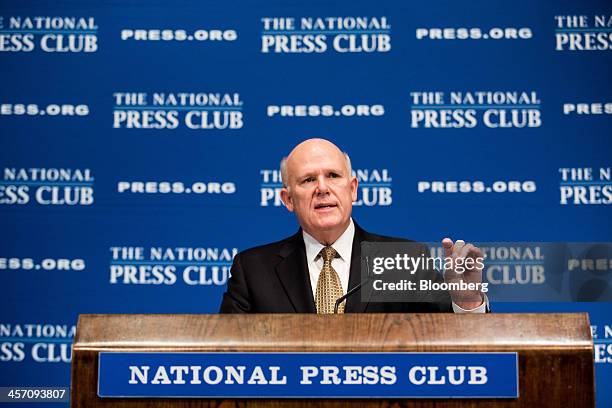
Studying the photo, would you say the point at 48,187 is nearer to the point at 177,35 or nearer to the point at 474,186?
the point at 177,35

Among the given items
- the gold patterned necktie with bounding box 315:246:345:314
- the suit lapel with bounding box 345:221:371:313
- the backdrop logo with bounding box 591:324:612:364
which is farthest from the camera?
the backdrop logo with bounding box 591:324:612:364

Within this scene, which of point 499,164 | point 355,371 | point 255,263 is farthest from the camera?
point 499,164

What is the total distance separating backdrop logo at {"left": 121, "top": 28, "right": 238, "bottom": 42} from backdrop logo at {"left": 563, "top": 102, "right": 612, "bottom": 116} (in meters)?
1.45

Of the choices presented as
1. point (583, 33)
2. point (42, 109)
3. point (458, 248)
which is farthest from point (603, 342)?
point (42, 109)

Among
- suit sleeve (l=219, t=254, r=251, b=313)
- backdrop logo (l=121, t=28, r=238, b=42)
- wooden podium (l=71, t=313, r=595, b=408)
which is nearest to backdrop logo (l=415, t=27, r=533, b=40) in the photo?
backdrop logo (l=121, t=28, r=238, b=42)

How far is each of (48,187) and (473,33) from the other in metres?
1.94

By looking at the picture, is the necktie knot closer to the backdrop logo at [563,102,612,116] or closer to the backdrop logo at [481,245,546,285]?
the backdrop logo at [481,245,546,285]

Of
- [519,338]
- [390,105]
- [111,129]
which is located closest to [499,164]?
[390,105]

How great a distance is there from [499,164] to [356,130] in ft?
2.02

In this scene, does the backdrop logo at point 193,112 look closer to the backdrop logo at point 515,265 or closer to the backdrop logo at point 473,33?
the backdrop logo at point 473,33

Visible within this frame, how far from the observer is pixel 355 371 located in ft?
3.60

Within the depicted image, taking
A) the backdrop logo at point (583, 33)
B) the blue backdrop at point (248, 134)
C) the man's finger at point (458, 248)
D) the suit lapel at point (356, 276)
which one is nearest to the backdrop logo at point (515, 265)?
the man's finger at point (458, 248)

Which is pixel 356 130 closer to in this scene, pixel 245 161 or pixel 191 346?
pixel 245 161

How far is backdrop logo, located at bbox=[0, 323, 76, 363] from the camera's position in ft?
9.83
